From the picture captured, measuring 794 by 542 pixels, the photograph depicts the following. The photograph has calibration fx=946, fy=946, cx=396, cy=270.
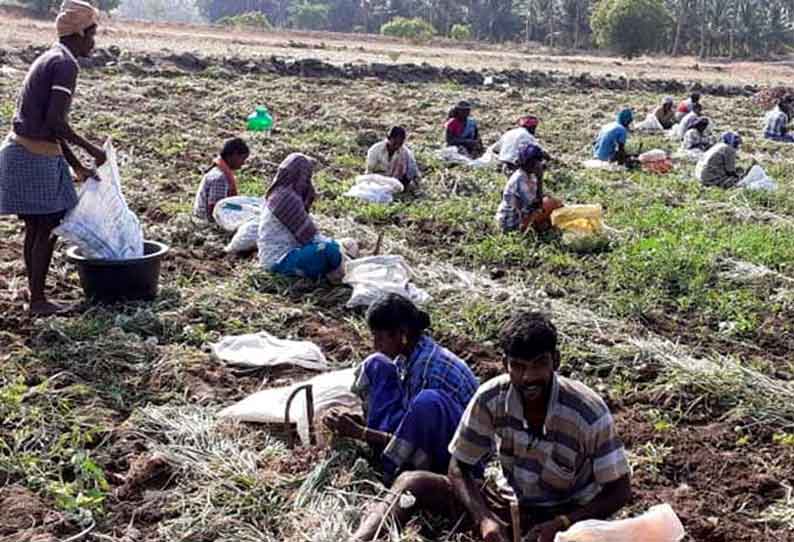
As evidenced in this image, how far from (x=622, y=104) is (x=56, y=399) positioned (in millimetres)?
16748

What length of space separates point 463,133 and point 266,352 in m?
7.09

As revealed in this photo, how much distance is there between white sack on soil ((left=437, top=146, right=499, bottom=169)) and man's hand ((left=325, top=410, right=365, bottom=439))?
24.1 ft

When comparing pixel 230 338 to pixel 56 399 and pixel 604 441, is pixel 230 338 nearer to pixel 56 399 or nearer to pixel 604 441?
pixel 56 399

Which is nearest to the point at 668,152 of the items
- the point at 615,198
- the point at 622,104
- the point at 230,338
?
the point at 615,198

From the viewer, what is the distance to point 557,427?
288 centimetres

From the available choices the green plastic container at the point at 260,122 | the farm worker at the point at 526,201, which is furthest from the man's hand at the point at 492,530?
the green plastic container at the point at 260,122

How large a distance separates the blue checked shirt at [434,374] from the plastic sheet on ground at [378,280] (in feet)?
6.79

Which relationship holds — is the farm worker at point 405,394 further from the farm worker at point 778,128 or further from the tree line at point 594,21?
the tree line at point 594,21

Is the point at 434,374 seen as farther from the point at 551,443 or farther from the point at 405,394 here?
the point at 551,443

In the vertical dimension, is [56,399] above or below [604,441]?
below

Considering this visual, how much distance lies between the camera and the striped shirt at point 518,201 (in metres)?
7.60

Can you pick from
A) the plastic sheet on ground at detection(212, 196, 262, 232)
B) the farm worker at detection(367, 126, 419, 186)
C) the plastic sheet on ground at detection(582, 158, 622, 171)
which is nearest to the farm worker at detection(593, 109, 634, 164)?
the plastic sheet on ground at detection(582, 158, 622, 171)

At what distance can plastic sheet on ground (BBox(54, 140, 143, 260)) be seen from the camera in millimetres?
5145

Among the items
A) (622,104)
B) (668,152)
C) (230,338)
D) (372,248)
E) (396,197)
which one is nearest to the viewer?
(230,338)
